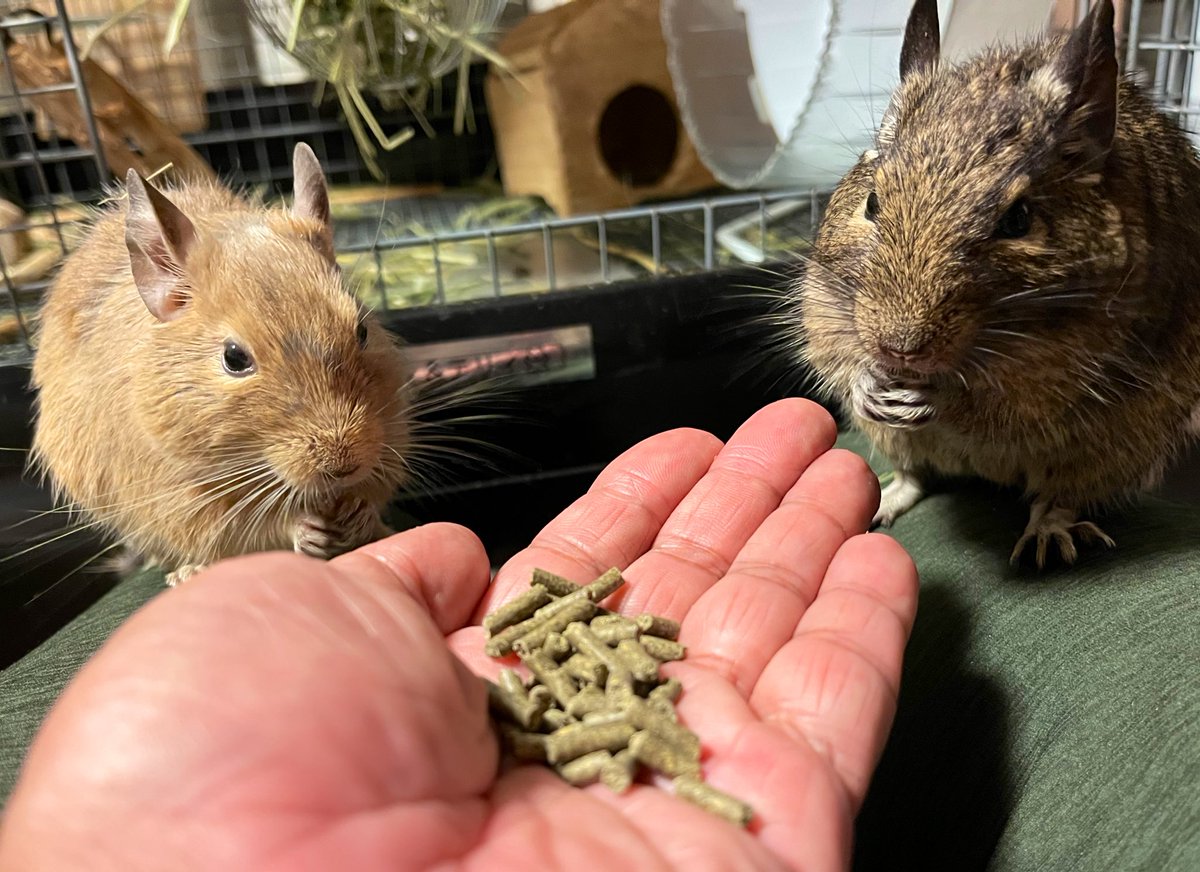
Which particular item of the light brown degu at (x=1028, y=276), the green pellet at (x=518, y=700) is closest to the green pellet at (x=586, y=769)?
the green pellet at (x=518, y=700)

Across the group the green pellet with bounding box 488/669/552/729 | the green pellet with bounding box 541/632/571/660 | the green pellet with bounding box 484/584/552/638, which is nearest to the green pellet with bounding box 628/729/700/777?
the green pellet with bounding box 488/669/552/729

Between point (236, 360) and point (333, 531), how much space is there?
52 cm

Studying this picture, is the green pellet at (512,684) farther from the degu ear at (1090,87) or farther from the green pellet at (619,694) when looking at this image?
the degu ear at (1090,87)

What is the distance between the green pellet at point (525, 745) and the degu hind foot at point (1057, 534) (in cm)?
136

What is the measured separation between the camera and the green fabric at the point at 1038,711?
4.99 feet

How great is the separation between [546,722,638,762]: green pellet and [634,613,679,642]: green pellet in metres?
0.29

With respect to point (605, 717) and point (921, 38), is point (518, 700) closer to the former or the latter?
point (605, 717)

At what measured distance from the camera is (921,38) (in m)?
2.17

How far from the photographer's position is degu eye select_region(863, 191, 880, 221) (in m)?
2.04

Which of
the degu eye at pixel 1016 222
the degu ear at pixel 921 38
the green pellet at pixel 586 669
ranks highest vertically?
the degu ear at pixel 921 38

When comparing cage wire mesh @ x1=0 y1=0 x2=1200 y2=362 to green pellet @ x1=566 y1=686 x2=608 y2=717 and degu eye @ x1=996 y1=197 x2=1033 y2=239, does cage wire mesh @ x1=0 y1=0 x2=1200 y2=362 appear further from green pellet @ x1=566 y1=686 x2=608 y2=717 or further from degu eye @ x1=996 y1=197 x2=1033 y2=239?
green pellet @ x1=566 y1=686 x2=608 y2=717

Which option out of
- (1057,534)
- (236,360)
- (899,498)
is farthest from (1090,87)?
(236,360)

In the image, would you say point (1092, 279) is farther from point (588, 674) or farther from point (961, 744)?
point (588, 674)

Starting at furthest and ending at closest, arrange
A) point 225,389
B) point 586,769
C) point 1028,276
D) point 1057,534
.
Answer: point 1057,534 < point 225,389 < point 1028,276 < point 586,769
